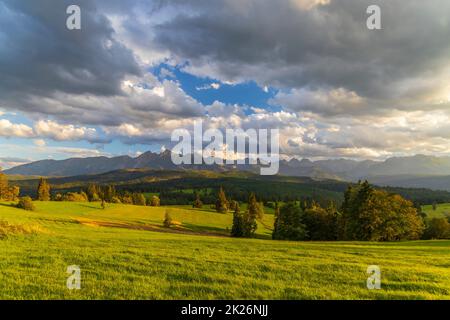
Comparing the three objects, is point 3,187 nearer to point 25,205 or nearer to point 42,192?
point 25,205

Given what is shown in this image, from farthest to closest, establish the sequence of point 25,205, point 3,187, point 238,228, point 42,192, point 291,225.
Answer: point 42,192 < point 3,187 < point 238,228 < point 25,205 < point 291,225

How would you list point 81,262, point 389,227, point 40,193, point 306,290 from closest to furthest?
point 306,290, point 81,262, point 389,227, point 40,193

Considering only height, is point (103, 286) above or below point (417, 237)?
above

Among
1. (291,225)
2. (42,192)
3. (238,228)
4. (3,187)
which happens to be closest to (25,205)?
(3,187)

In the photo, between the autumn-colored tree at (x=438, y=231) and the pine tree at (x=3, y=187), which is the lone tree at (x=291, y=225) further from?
the pine tree at (x=3, y=187)

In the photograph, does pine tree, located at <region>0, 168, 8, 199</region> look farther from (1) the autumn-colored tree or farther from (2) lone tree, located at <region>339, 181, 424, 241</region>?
(1) the autumn-colored tree

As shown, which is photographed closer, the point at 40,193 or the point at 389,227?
the point at 389,227

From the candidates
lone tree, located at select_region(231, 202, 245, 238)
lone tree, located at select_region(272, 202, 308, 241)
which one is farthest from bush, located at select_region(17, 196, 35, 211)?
lone tree, located at select_region(272, 202, 308, 241)

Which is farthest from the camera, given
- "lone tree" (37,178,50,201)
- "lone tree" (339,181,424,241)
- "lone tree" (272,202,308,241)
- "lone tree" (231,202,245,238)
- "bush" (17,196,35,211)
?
"lone tree" (37,178,50,201)

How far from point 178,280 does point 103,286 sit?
3534mm
